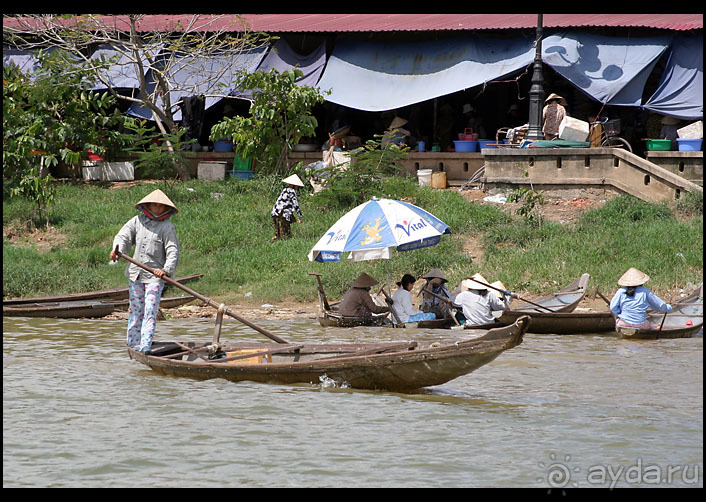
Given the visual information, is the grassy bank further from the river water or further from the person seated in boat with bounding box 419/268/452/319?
the river water

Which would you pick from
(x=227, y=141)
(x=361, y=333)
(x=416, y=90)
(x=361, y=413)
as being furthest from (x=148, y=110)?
(x=361, y=413)

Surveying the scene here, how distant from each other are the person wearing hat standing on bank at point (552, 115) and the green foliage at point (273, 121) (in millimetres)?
4492

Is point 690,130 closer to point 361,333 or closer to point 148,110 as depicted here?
point 361,333

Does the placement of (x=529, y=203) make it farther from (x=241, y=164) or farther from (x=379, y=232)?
(x=241, y=164)

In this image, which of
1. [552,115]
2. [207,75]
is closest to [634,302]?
[552,115]

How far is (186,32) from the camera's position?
1952 centimetres

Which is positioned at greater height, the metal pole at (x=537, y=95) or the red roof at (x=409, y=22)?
the red roof at (x=409, y=22)

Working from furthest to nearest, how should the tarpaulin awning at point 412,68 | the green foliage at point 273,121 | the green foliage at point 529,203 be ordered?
the green foliage at point 273,121 → the tarpaulin awning at point 412,68 → the green foliage at point 529,203

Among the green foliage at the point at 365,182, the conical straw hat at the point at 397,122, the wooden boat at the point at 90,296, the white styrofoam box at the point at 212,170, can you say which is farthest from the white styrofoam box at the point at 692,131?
the wooden boat at the point at 90,296

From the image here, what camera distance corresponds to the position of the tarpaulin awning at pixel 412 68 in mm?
18859

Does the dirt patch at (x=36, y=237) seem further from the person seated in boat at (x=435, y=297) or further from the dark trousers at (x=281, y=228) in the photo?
the person seated in boat at (x=435, y=297)

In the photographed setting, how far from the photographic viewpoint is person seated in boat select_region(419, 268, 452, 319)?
12484 millimetres

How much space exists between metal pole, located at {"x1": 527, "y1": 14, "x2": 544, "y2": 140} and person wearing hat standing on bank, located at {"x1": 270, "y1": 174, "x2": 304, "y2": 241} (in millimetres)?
4536

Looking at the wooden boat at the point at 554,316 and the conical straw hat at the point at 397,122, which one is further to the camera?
the conical straw hat at the point at 397,122
